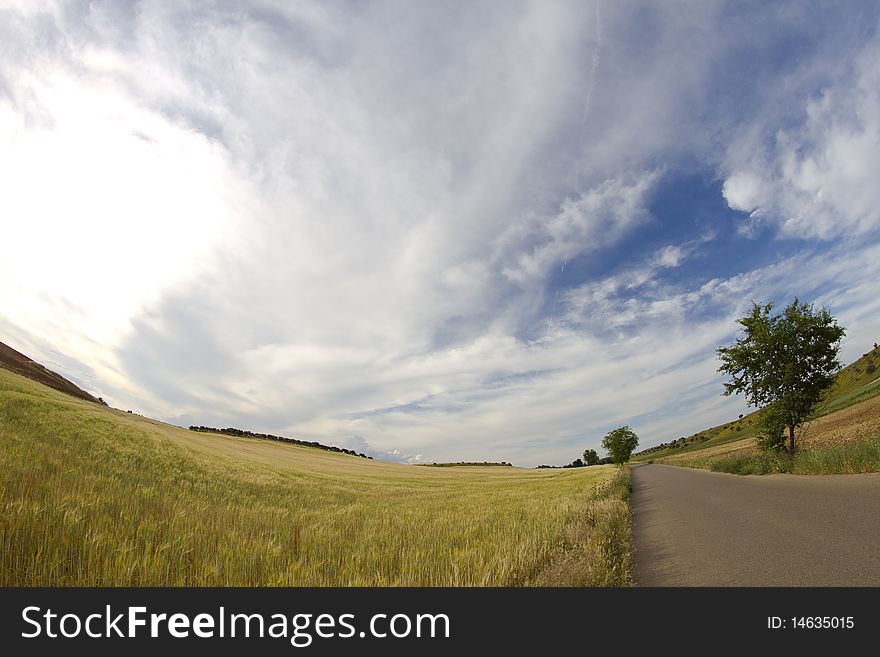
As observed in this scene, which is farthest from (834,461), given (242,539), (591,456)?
(591,456)

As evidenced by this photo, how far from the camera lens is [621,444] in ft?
A: 308

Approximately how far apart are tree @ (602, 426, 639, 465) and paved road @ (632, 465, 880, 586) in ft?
303

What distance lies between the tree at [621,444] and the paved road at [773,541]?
92282 mm

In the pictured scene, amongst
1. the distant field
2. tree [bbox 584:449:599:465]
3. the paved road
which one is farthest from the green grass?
tree [bbox 584:449:599:465]

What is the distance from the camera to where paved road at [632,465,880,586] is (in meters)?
5.03

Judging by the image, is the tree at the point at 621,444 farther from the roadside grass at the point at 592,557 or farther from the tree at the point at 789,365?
the roadside grass at the point at 592,557

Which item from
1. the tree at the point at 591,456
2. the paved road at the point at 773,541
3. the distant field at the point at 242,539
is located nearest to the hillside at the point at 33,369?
the distant field at the point at 242,539

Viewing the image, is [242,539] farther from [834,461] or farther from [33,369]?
[33,369]

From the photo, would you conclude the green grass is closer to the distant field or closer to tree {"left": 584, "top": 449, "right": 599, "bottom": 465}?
the distant field

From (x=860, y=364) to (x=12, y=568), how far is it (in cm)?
15303

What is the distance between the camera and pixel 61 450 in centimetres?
1209

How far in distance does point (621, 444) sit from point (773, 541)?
328 ft
